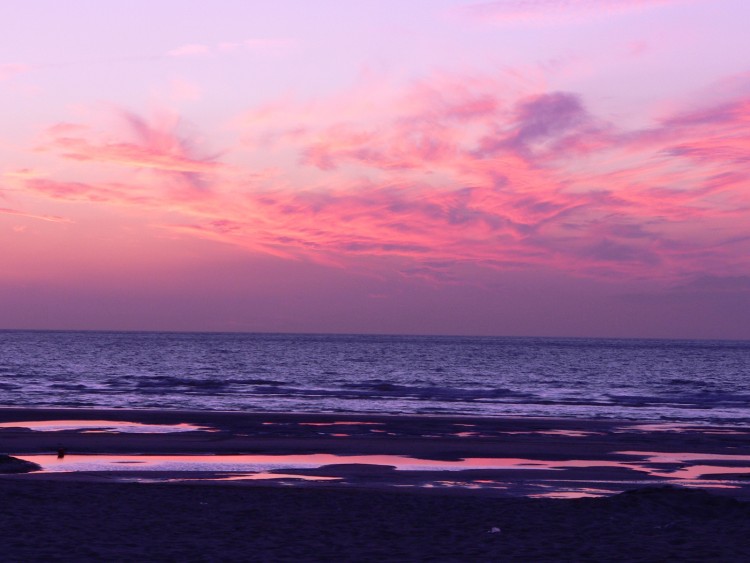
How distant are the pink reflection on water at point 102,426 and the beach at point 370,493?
134mm

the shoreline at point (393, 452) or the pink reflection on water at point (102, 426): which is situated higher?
the shoreline at point (393, 452)

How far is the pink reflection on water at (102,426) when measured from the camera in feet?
103

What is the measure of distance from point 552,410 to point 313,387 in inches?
905

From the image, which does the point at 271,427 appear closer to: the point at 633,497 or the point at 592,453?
the point at 592,453

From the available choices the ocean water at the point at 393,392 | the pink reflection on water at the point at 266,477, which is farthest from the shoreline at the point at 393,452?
the ocean water at the point at 393,392

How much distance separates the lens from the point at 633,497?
16750 mm

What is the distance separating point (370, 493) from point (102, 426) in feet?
58.5

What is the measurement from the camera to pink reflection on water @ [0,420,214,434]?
103 ft

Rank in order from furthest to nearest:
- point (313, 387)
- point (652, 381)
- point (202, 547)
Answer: point (652, 381)
point (313, 387)
point (202, 547)

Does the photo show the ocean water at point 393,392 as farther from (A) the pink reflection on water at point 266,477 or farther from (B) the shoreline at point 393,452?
(A) the pink reflection on water at point 266,477

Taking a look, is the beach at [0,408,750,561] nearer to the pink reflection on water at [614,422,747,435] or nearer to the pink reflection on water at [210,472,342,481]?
the pink reflection on water at [210,472,342,481]

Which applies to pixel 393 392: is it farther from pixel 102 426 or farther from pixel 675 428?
pixel 102 426

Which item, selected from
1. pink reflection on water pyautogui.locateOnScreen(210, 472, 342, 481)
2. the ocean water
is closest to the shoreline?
pink reflection on water pyautogui.locateOnScreen(210, 472, 342, 481)

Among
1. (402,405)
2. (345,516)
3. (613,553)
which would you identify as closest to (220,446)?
(345,516)
